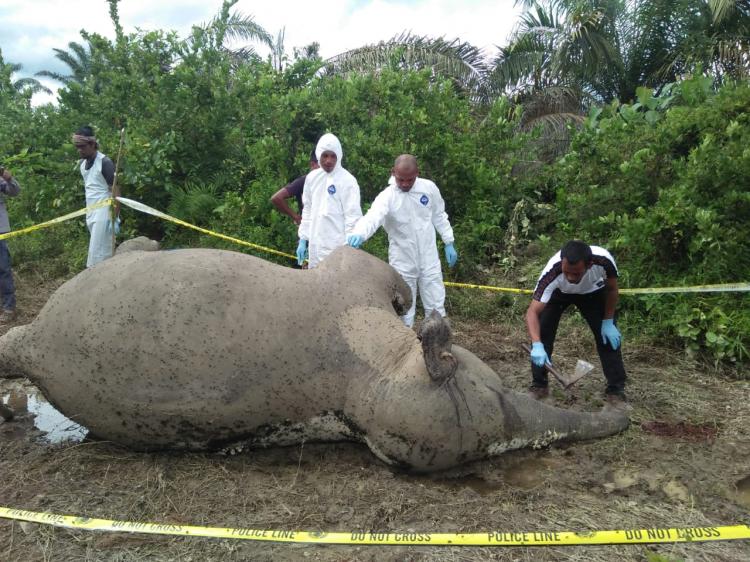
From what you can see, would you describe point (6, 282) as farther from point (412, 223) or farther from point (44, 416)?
point (412, 223)

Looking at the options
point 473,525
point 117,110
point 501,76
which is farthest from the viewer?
point 501,76

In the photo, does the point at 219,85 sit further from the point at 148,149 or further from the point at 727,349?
the point at 727,349

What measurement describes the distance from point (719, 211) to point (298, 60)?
6.18 m

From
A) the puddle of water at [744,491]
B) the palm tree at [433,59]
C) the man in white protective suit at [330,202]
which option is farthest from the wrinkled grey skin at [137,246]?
the palm tree at [433,59]

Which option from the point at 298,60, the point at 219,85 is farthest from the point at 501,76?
the point at 219,85

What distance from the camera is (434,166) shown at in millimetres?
7422

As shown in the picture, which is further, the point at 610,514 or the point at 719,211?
the point at 719,211

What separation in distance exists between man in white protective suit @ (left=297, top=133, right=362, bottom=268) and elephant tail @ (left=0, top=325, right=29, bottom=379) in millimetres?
2463

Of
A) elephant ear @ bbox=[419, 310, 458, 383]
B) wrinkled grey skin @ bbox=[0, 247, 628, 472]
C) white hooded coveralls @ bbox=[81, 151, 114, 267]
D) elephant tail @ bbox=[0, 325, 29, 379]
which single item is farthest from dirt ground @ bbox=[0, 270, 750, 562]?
white hooded coveralls @ bbox=[81, 151, 114, 267]

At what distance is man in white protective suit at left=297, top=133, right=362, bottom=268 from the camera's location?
17.0 feet

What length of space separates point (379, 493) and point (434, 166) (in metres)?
5.12

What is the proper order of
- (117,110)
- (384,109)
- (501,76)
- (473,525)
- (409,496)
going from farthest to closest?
(501,76) → (117,110) → (384,109) → (409,496) → (473,525)

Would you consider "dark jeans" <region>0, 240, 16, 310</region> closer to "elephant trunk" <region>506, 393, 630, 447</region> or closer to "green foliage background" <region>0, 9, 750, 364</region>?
"green foliage background" <region>0, 9, 750, 364</region>

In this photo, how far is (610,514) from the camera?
9.23 ft
